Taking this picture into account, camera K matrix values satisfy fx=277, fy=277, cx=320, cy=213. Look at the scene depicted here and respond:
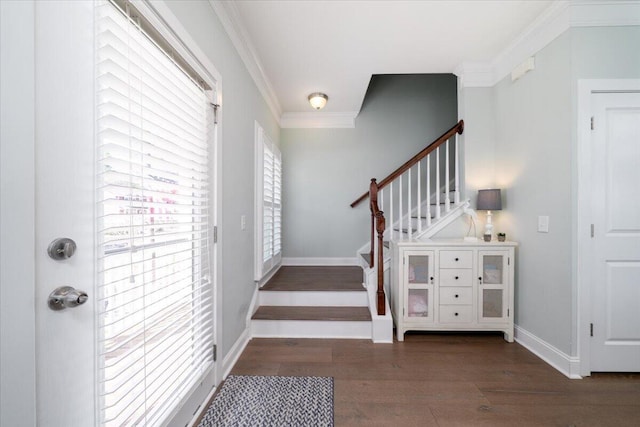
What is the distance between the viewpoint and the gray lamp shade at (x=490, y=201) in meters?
2.61

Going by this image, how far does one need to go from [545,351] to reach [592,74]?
2133 mm

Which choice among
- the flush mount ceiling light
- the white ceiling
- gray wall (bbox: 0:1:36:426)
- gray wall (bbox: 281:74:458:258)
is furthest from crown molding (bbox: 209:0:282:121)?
gray wall (bbox: 0:1:36:426)

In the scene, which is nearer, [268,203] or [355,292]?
[355,292]

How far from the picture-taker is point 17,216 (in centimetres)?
71

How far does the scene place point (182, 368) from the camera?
4.76 feet

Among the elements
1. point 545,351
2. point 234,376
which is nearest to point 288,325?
point 234,376

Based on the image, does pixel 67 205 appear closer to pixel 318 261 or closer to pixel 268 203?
pixel 268 203

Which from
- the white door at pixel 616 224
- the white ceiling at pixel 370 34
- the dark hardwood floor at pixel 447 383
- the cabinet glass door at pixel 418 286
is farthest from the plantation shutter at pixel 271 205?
the white door at pixel 616 224

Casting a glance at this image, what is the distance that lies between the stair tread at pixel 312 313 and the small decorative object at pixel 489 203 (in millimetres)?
1416

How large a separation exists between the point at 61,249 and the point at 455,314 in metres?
2.80

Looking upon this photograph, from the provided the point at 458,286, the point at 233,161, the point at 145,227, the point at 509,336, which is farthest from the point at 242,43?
the point at 509,336

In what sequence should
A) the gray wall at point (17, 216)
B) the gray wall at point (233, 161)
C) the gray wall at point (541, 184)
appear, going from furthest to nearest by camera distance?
the gray wall at point (541, 184)
the gray wall at point (233, 161)
the gray wall at point (17, 216)

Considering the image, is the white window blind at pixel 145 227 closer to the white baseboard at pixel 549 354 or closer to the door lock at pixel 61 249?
the door lock at pixel 61 249

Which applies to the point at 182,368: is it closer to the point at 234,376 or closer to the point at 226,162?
the point at 234,376
